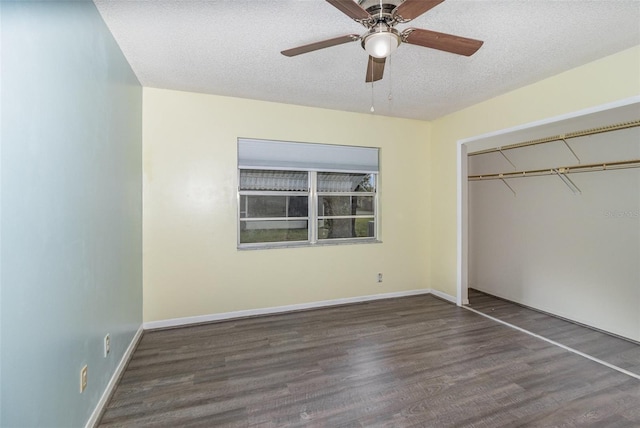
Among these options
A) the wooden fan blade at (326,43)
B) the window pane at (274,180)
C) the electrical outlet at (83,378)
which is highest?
the wooden fan blade at (326,43)

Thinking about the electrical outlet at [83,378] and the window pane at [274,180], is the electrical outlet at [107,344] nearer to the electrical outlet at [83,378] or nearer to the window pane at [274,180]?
the electrical outlet at [83,378]

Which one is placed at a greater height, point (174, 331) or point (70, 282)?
point (70, 282)

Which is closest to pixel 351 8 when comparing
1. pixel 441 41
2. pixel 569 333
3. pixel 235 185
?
pixel 441 41

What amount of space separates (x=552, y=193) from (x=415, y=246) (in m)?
1.79

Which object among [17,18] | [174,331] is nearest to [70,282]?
[17,18]

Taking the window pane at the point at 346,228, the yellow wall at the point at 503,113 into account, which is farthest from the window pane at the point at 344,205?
the yellow wall at the point at 503,113

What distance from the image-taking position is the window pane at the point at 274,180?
11.8ft

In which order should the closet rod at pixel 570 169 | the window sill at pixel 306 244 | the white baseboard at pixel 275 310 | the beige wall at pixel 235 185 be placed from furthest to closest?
the window sill at pixel 306 244
the white baseboard at pixel 275 310
the beige wall at pixel 235 185
the closet rod at pixel 570 169

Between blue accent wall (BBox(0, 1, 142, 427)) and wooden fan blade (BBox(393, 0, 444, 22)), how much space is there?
5.37 feet

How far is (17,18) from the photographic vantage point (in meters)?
1.14

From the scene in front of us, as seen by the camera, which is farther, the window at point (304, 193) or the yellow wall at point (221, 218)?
the window at point (304, 193)

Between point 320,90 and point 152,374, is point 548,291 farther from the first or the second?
point 152,374

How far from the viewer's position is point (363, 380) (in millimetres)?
2246

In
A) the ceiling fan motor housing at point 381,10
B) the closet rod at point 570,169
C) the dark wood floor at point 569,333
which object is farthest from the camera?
the closet rod at point 570,169
